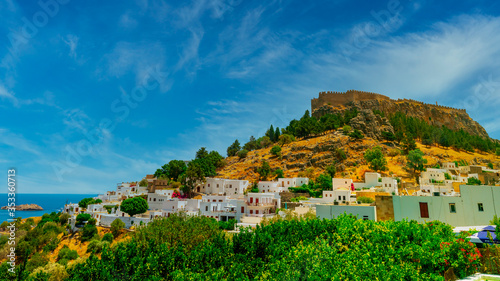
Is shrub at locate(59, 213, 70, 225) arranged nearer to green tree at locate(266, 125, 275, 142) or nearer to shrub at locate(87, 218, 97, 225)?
shrub at locate(87, 218, 97, 225)

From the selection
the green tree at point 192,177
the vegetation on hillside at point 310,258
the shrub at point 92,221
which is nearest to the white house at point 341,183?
the green tree at point 192,177

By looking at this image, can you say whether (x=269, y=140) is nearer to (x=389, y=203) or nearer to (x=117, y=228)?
(x=117, y=228)

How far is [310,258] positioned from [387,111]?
96.7m

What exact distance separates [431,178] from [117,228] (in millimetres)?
56117

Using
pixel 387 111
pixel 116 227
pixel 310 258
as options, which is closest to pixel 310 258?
pixel 310 258

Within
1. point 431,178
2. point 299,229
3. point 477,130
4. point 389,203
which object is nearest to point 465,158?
point 431,178

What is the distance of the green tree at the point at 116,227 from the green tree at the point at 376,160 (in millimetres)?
48464

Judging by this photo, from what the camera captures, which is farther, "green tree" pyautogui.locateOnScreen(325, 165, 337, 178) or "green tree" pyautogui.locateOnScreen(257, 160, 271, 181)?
"green tree" pyautogui.locateOnScreen(257, 160, 271, 181)

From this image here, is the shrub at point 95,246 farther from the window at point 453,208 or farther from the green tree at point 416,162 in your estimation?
the green tree at point 416,162

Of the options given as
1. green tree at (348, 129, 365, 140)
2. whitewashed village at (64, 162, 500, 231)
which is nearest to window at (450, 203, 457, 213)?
whitewashed village at (64, 162, 500, 231)

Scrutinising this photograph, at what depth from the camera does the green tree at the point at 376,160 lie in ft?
189

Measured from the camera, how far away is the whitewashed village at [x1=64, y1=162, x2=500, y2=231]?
18672 mm

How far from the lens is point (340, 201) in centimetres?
4197

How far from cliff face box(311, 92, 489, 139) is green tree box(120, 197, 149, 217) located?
56.2 meters
